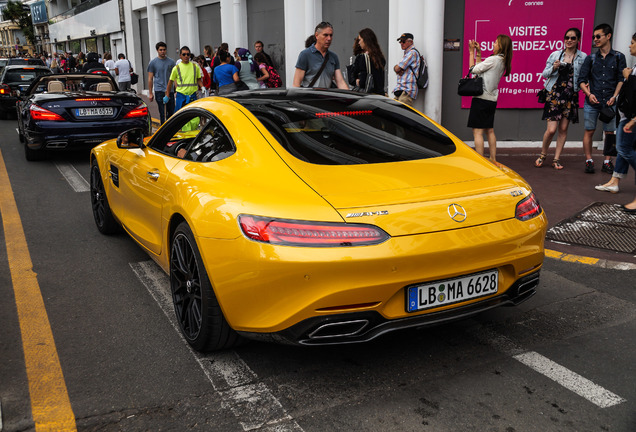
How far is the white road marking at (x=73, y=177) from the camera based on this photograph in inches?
342

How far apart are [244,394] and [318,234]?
90cm

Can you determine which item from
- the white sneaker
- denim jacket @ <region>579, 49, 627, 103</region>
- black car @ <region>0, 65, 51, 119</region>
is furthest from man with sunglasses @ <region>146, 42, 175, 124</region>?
the white sneaker

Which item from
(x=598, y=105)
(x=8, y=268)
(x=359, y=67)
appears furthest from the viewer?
(x=359, y=67)

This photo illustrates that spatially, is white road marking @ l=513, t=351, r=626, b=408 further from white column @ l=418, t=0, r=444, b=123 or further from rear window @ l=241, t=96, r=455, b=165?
white column @ l=418, t=0, r=444, b=123

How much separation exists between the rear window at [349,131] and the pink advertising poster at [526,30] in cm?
760

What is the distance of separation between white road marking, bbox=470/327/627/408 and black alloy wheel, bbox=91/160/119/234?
3.61 meters

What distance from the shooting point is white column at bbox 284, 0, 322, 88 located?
14.6 meters

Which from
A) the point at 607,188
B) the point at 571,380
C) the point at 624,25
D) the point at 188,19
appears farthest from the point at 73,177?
the point at 188,19

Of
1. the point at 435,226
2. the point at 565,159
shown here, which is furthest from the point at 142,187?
the point at 565,159

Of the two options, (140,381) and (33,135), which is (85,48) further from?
(140,381)

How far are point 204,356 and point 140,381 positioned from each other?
399 millimetres

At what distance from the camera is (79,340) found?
3752mm

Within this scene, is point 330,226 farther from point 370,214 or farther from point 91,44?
point 91,44

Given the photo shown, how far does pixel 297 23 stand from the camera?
607 inches
